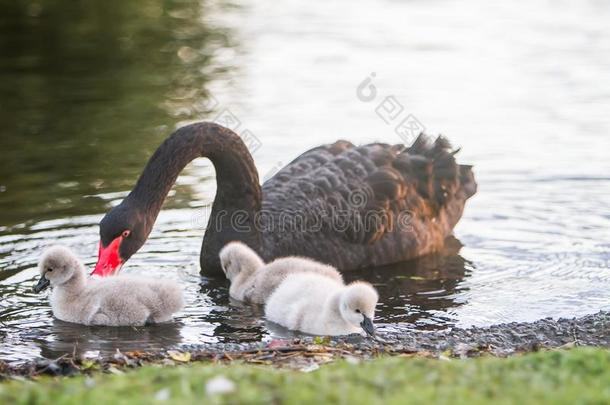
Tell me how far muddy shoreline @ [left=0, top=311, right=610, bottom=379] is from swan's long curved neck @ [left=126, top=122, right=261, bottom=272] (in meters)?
2.04

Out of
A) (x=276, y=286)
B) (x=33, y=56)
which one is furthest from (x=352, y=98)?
(x=276, y=286)

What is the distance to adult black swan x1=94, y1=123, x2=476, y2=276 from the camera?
897 cm

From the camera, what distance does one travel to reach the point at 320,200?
9.14 m

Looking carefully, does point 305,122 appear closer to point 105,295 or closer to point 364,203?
point 364,203

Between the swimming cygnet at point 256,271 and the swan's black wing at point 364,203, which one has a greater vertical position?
the swan's black wing at point 364,203

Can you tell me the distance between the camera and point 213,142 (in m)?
9.23

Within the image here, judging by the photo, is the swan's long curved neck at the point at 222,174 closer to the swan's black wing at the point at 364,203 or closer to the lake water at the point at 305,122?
the swan's black wing at the point at 364,203

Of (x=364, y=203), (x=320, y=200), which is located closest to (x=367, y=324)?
(x=320, y=200)

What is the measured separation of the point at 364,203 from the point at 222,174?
3.81 ft

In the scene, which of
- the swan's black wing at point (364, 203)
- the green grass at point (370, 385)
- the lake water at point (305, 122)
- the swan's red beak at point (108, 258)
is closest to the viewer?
the green grass at point (370, 385)

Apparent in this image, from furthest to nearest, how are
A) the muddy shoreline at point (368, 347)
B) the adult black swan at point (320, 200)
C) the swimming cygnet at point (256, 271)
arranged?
the adult black swan at point (320, 200) < the swimming cygnet at point (256, 271) < the muddy shoreline at point (368, 347)

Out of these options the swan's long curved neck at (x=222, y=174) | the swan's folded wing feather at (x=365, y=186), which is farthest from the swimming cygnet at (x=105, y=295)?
the swan's folded wing feather at (x=365, y=186)

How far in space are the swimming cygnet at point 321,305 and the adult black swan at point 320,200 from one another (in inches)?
52.2

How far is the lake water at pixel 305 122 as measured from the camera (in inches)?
323
